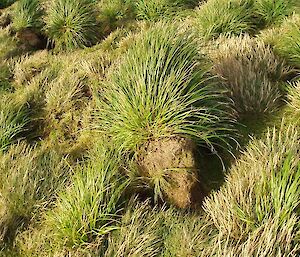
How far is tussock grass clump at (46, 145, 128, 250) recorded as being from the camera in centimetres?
341

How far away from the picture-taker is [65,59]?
7.08m

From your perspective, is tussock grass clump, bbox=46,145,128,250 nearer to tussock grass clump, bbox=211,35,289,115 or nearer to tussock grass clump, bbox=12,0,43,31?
tussock grass clump, bbox=211,35,289,115

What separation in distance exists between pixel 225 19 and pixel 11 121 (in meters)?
3.81

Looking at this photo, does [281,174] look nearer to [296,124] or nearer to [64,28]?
[296,124]

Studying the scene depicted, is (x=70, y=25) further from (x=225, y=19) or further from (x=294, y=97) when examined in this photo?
(x=294, y=97)

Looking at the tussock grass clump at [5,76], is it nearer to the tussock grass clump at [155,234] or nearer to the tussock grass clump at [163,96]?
the tussock grass clump at [163,96]

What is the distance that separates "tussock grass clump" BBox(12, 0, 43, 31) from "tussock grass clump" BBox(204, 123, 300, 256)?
255 inches

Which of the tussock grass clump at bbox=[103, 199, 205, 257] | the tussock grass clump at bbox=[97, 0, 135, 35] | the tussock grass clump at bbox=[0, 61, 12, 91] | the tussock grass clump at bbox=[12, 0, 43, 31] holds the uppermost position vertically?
the tussock grass clump at bbox=[12, 0, 43, 31]

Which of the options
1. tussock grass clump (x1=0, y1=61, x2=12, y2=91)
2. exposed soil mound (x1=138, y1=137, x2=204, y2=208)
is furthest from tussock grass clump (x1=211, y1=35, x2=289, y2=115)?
tussock grass clump (x1=0, y1=61, x2=12, y2=91)

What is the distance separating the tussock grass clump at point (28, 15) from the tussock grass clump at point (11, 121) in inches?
136

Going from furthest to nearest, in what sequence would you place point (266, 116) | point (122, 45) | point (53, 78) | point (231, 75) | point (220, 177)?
point (122, 45), point (53, 78), point (231, 75), point (266, 116), point (220, 177)

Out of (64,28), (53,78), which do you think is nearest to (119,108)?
(53,78)

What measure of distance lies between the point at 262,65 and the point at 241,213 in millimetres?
2626

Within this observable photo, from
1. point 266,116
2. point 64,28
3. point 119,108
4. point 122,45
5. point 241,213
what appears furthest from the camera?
point 64,28
